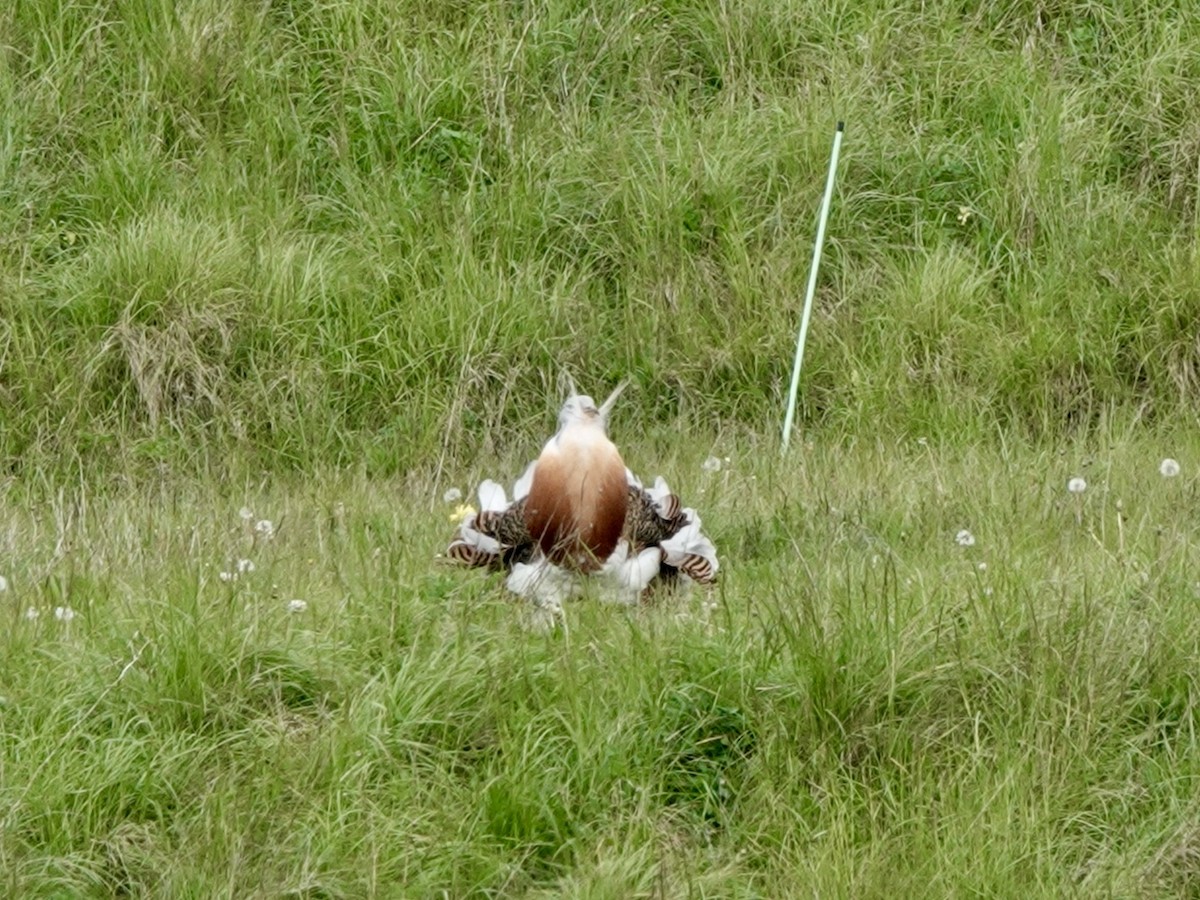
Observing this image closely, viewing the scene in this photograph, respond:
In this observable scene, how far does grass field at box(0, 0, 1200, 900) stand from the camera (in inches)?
189

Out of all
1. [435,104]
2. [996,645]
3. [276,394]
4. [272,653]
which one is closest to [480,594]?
[272,653]

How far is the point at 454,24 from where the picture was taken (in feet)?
37.4

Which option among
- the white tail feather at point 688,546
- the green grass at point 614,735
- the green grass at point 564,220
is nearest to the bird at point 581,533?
the white tail feather at point 688,546

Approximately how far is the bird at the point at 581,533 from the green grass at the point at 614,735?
138 millimetres

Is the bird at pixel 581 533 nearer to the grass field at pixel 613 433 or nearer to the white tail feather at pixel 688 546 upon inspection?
the white tail feather at pixel 688 546

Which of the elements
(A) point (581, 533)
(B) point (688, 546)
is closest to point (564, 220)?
(B) point (688, 546)

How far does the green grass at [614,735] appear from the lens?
4.66 m

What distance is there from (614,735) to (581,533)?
0.93 metres

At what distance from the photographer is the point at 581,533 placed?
580 cm

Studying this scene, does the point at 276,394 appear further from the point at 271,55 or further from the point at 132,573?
the point at 132,573

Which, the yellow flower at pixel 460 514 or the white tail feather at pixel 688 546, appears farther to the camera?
the yellow flower at pixel 460 514

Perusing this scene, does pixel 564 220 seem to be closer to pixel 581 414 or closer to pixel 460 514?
pixel 460 514

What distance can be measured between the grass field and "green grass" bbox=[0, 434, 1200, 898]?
1 cm

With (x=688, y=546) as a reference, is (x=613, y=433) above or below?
below
